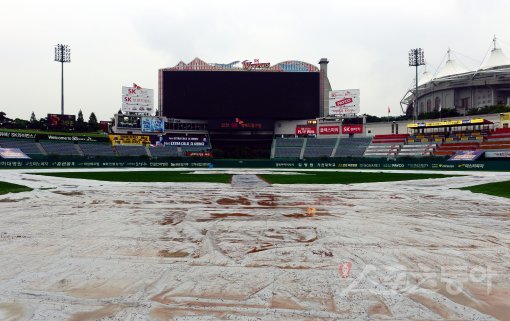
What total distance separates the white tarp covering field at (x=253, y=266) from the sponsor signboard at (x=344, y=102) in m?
65.2

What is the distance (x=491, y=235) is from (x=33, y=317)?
9766mm

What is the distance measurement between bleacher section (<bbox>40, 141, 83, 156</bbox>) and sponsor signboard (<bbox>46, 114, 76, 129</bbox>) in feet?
26.6

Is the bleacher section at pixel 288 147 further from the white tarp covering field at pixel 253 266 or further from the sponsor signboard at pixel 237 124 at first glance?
the white tarp covering field at pixel 253 266

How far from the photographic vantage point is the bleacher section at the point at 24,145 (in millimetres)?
57438

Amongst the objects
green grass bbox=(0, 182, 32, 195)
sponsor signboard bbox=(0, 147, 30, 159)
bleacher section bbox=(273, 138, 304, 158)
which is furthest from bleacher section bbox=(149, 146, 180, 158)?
green grass bbox=(0, 182, 32, 195)

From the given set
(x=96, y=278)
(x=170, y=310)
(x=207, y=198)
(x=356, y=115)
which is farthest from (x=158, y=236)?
(x=356, y=115)

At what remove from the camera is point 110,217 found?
35.8 ft

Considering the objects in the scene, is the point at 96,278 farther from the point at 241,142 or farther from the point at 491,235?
the point at 241,142

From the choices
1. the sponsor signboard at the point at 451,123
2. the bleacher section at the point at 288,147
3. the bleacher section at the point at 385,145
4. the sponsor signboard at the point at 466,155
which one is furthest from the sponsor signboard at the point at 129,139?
the sponsor signboard at the point at 466,155

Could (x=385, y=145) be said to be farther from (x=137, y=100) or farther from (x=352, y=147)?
(x=137, y=100)

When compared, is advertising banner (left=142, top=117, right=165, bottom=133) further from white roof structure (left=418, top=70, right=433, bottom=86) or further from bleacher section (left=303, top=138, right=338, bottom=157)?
white roof structure (left=418, top=70, right=433, bottom=86)

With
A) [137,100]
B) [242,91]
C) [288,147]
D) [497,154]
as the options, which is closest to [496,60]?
[497,154]

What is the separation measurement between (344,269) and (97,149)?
68.6m

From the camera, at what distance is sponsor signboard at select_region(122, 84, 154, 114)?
72.8m
